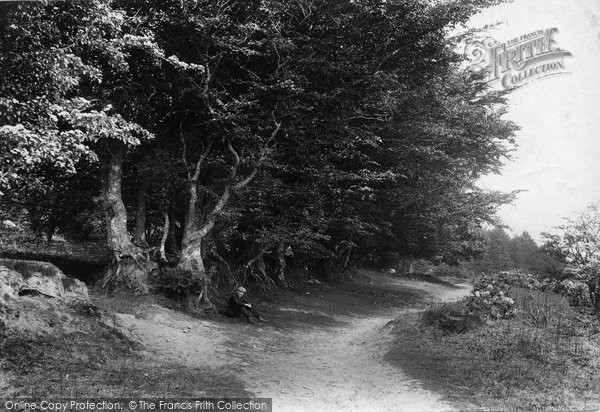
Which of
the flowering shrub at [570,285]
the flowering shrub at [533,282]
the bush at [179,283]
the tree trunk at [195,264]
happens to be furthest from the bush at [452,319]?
the bush at [179,283]

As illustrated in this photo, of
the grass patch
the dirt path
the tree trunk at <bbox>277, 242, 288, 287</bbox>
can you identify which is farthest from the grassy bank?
the tree trunk at <bbox>277, 242, 288, 287</bbox>

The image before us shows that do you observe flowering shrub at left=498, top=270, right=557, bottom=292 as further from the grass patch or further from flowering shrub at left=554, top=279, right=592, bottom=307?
the grass patch

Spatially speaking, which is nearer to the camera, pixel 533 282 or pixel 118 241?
pixel 118 241

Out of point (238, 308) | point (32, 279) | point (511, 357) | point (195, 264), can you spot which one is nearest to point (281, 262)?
point (195, 264)

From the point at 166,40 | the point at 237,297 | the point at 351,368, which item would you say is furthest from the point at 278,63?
the point at 351,368

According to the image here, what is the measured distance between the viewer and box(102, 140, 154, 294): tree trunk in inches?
524

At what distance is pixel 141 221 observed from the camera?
16.1 m

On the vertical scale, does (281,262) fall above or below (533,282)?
above

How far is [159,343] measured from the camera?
967 centimetres

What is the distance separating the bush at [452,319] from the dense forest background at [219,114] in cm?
631

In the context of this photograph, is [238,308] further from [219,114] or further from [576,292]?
[576,292]

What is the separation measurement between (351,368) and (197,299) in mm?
6079

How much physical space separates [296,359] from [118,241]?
7.20 metres

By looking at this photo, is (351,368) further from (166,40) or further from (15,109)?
(166,40)
